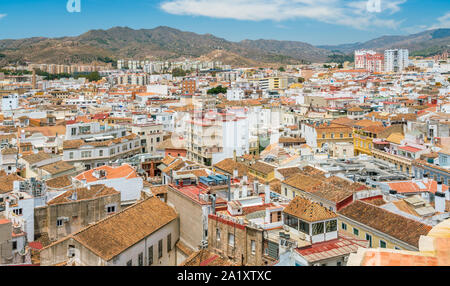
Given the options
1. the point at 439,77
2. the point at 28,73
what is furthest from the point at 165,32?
the point at 439,77

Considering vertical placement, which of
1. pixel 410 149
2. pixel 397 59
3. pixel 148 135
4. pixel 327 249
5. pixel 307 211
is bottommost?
pixel 327 249

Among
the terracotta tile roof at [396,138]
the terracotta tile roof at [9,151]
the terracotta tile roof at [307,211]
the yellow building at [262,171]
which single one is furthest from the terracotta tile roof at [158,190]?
the terracotta tile roof at [396,138]

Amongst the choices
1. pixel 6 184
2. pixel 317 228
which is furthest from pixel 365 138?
pixel 6 184

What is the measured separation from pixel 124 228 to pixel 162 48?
11577 centimetres

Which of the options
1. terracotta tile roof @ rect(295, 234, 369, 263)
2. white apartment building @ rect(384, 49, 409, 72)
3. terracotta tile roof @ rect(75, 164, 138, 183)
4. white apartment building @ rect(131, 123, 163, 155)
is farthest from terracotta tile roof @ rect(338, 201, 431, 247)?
white apartment building @ rect(384, 49, 409, 72)

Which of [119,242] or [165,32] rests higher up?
[165,32]

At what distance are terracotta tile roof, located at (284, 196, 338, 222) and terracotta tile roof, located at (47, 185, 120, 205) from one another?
410cm

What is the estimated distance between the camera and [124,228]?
650cm

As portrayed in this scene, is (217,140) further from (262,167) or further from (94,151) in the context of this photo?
(94,151)

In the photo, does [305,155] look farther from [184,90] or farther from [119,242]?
[184,90]

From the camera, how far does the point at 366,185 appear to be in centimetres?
935

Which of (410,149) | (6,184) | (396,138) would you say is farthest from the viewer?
(396,138)

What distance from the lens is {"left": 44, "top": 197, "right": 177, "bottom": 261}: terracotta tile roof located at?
5941 mm
